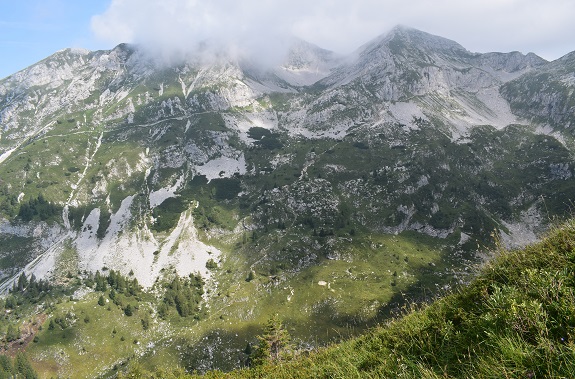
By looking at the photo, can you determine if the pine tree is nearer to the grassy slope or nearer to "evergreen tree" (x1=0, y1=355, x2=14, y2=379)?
the grassy slope

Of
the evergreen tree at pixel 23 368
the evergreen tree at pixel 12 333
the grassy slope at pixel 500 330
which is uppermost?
the grassy slope at pixel 500 330

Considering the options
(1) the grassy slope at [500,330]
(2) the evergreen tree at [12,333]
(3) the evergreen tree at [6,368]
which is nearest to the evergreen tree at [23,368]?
(3) the evergreen tree at [6,368]

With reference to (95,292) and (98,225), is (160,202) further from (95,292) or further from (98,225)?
(95,292)

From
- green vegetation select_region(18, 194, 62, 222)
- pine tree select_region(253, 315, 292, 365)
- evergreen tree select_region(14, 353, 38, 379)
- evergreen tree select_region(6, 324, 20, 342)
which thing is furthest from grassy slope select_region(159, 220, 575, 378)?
green vegetation select_region(18, 194, 62, 222)

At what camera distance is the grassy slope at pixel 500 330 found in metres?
4.00

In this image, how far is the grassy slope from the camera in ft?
13.1

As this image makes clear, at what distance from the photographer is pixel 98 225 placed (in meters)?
179

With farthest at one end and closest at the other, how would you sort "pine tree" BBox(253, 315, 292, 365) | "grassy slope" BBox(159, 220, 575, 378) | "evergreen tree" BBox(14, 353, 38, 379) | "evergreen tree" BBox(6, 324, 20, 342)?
"evergreen tree" BBox(6, 324, 20, 342) < "evergreen tree" BBox(14, 353, 38, 379) < "pine tree" BBox(253, 315, 292, 365) < "grassy slope" BBox(159, 220, 575, 378)

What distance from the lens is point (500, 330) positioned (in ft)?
16.9

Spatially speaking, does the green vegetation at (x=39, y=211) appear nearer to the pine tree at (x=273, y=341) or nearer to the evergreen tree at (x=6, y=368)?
the evergreen tree at (x=6, y=368)

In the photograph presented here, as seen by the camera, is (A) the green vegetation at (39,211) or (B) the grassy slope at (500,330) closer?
(B) the grassy slope at (500,330)

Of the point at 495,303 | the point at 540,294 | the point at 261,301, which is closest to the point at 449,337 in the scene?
the point at 495,303

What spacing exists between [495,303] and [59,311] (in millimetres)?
158970

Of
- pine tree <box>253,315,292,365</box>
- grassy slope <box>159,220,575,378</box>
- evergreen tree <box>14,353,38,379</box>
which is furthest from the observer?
evergreen tree <box>14,353,38,379</box>
